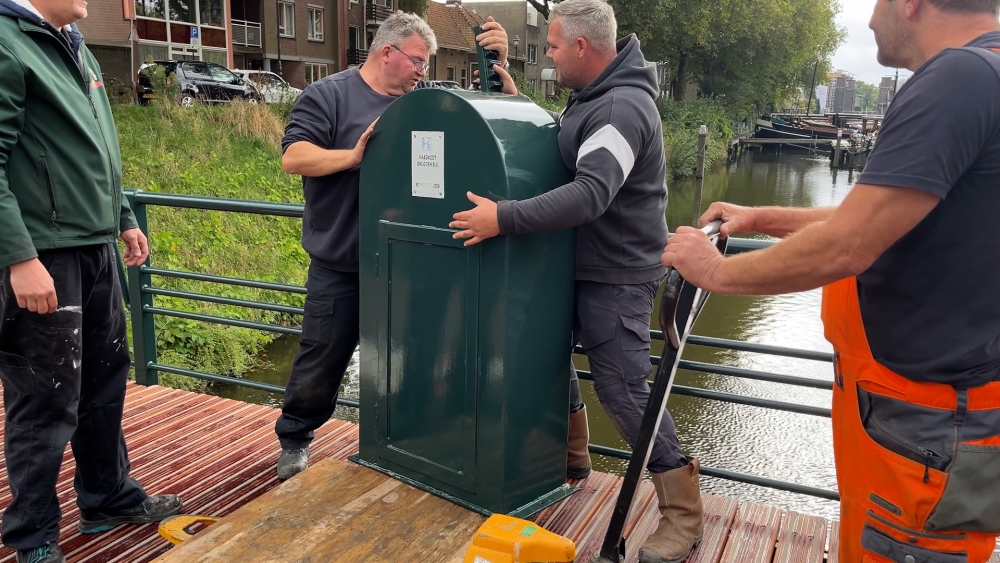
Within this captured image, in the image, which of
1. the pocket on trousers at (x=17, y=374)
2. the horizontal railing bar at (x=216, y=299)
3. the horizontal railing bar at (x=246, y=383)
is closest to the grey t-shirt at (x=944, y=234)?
the horizontal railing bar at (x=246, y=383)

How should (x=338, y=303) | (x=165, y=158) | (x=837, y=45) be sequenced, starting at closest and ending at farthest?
(x=338, y=303), (x=165, y=158), (x=837, y=45)

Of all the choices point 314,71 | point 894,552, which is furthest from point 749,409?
point 314,71

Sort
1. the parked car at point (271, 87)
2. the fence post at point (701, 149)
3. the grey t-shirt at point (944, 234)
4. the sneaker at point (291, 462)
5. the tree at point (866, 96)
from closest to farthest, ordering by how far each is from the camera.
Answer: the grey t-shirt at point (944, 234) → the sneaker at point (291, 462) → the parked car at point (271, 87) → the fence post at point (701, 149) → the tree at point (866, 96)

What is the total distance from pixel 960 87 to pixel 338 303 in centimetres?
230

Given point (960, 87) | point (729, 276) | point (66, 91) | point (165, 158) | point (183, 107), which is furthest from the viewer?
point (183, 107)

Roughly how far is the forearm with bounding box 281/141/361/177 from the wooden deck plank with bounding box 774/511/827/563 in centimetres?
201

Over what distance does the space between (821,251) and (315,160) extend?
1932 millimetres

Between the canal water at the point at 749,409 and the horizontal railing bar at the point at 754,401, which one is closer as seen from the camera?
the horizontal railing bar at the point at 754,401

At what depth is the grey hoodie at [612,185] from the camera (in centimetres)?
233

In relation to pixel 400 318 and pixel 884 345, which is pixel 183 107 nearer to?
pixel 400 318

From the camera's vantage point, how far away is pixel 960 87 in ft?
4.87

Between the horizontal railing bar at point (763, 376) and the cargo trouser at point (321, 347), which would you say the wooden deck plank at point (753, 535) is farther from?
the cargo trouser at point (321, 347)

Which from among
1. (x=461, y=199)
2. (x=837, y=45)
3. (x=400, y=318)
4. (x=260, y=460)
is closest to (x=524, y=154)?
(x=461, y=199)

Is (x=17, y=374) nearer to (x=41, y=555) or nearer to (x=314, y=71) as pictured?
(x=41, y=555)
